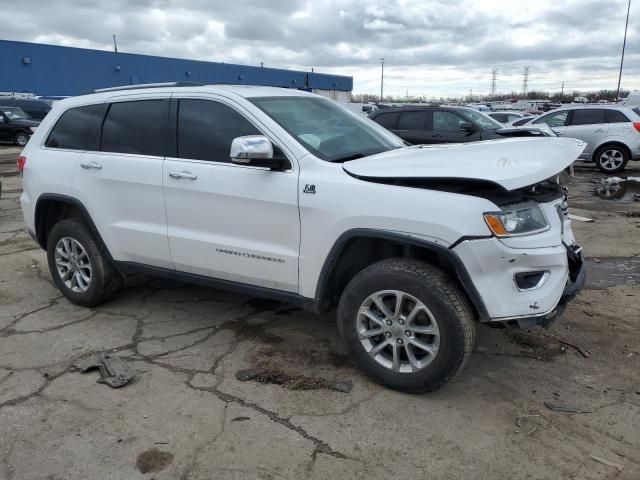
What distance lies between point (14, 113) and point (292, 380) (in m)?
22.9

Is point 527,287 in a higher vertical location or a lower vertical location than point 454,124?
lower

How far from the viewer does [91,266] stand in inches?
183

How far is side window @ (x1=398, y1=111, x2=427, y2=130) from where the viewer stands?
12.3 m

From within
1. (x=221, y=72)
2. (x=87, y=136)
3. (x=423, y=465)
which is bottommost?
(x=423, y=465)

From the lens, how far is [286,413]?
3.22 metres

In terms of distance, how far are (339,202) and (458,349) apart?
1.09 metres

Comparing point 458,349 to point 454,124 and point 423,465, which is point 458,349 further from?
point 454,124

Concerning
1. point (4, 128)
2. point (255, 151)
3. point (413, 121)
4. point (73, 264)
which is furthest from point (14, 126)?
point (255, 151)

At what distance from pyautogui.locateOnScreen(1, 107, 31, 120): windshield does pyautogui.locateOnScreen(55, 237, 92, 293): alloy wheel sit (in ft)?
66.2

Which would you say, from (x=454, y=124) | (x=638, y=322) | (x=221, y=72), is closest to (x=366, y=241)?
(x=638, y=322)

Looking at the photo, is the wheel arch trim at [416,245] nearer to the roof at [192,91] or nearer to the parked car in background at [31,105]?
the roof at [192,91]

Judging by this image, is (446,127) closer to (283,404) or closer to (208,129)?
(208,129)

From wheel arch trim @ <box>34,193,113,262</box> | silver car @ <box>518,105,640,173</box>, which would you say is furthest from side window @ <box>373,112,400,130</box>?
wheel arch trim @ <box>34,193,113,262</box>

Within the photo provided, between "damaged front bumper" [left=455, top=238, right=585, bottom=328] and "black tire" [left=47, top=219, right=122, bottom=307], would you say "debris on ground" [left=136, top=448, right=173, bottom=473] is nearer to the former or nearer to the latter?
"damaged front bumper" [left=455, top=238, right=585, bottom=328]
